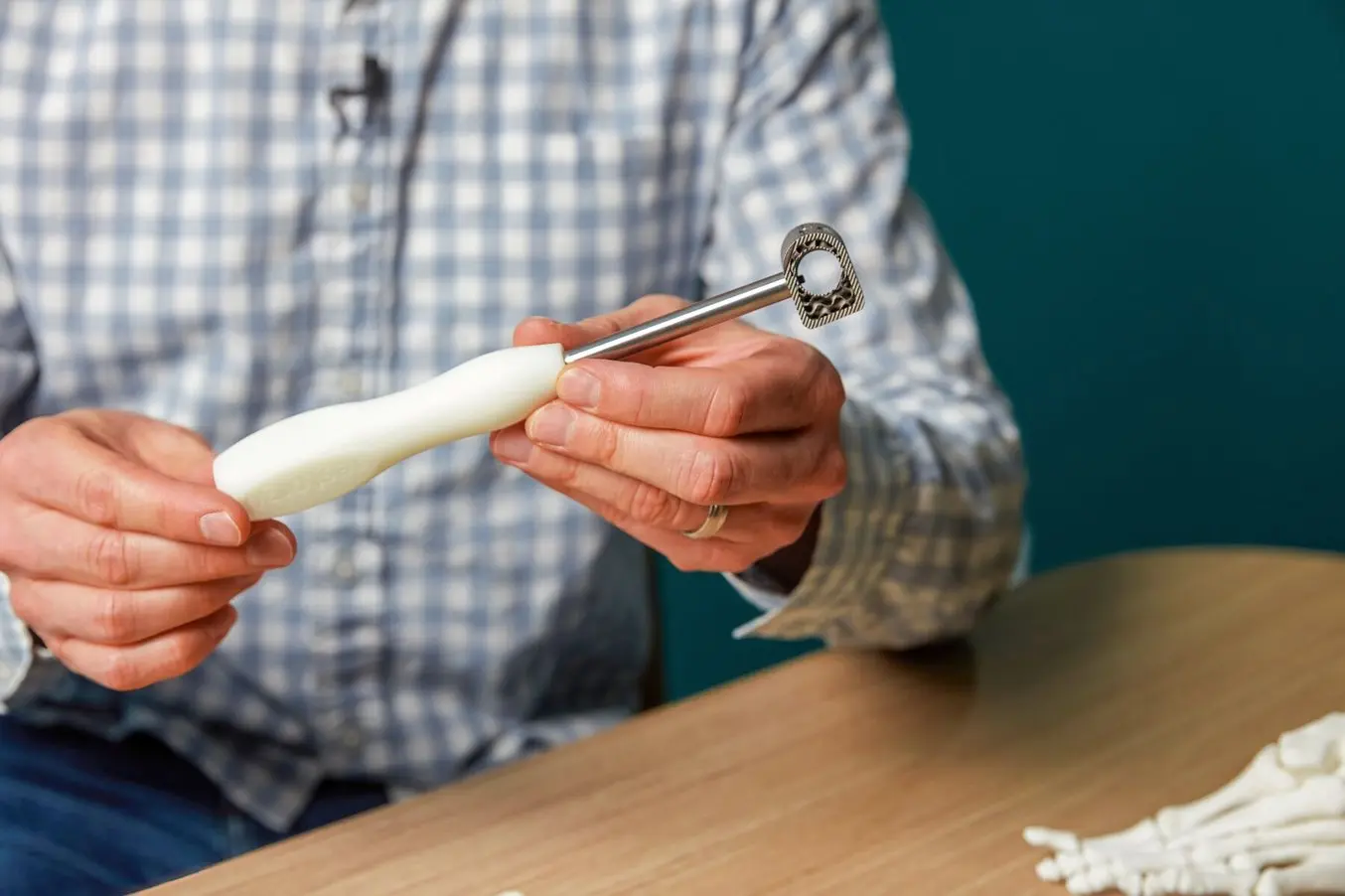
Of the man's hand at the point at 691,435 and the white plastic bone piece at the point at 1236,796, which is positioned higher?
the man's hand at the point at 691,435

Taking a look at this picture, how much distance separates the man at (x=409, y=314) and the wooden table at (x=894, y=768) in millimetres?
58

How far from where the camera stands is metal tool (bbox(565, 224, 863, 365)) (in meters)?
0.64

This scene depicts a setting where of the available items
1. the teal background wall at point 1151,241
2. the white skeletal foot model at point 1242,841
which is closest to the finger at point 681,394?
the white skeletal foot model at point 1242,841

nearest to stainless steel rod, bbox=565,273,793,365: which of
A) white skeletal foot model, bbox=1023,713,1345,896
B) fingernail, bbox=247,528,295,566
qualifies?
fingernail, bbox=247,528,295,566

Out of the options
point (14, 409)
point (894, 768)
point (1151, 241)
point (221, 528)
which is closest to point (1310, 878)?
point (894, 768)

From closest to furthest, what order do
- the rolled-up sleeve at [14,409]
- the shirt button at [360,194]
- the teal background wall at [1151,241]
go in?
the rolled-up sleeve at [14,409], the shirt button at [360,194], the teal background wall at [1151,241]

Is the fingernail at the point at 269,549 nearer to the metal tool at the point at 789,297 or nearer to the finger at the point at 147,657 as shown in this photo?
the finger at the point at 147,657

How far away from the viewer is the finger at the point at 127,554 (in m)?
0.66

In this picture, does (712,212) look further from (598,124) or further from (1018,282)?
(1018,282)

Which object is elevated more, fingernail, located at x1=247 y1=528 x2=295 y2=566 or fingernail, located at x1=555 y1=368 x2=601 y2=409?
fingernail, located at x1=555 y1=368 x2=601 y2=409

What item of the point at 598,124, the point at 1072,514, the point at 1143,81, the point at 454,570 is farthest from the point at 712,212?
the point at 1072,514

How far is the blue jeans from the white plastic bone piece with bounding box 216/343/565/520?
34 centimetres

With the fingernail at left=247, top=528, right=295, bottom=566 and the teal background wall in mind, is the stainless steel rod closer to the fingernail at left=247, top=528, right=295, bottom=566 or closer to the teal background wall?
the fingernail at left=247, top=528, right=295, bottom=566

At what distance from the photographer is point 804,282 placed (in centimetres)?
65
